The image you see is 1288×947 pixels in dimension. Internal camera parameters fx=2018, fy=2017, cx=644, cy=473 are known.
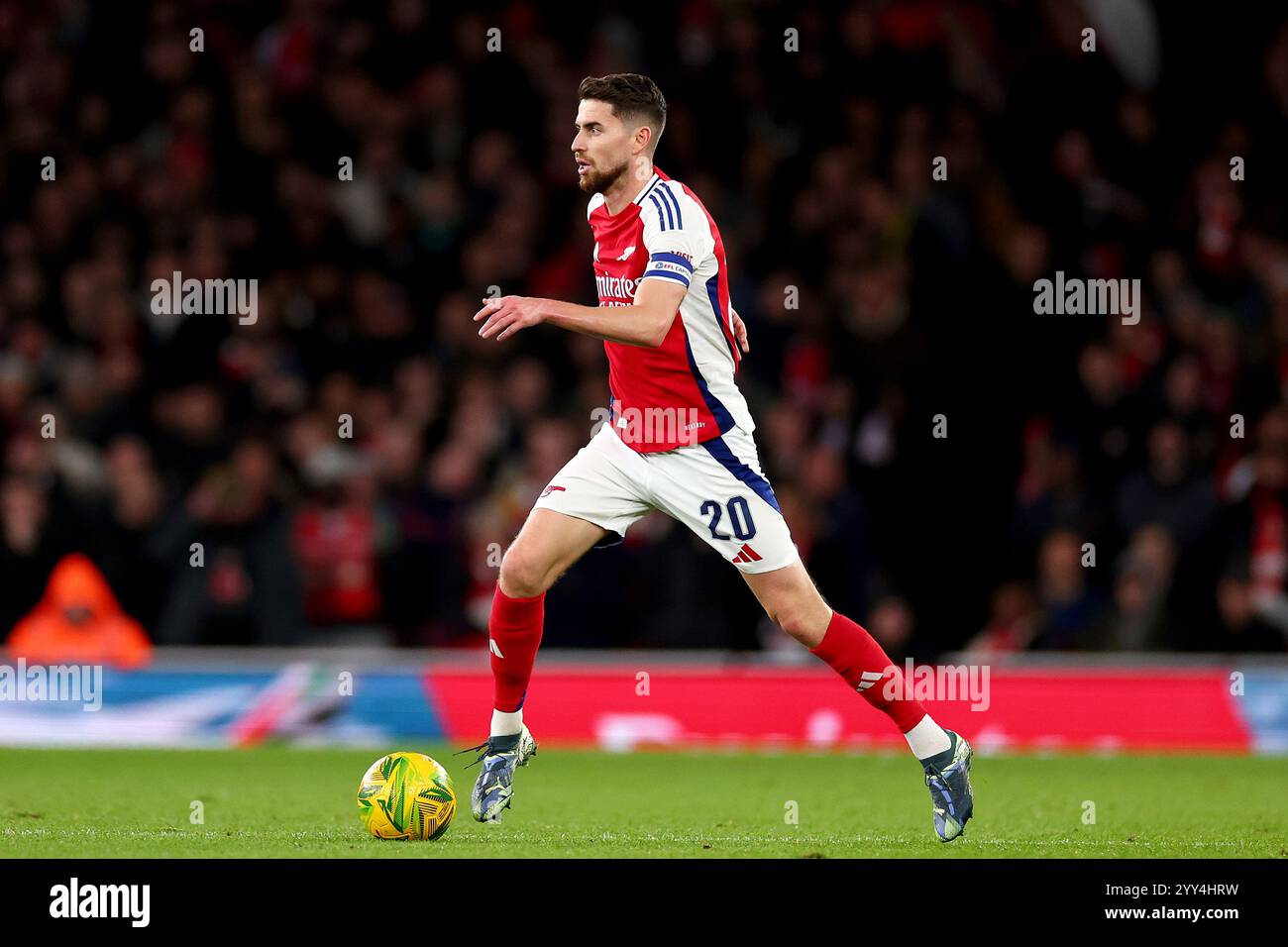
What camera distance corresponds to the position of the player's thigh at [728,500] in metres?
7.06

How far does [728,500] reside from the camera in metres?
7.11

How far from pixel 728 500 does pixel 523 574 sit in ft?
2.56

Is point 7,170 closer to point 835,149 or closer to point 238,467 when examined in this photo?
point 238,467

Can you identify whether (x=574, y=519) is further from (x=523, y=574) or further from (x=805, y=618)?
(x=805, y=618)

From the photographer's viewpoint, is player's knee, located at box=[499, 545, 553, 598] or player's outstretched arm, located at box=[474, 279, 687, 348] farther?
player's knee, located at box=[499, 545, 553, 598]

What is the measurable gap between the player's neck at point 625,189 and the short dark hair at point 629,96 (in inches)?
5.0

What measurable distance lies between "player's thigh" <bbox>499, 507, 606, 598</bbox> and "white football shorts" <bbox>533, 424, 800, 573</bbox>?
0.04 metres

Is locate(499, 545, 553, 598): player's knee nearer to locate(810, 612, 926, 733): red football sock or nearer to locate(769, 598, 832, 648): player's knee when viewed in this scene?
locate(769, 598, 832, 648): player's knee

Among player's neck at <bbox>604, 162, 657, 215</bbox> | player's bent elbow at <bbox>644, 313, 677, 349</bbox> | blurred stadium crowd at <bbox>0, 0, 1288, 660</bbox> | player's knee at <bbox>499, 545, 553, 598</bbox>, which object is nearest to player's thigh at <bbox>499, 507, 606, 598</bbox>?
player's knee at <bbox>499, 545, 553, 598</bbox>

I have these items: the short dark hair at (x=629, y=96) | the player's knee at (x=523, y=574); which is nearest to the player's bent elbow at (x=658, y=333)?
the short dark hair at (x=629, y=96)

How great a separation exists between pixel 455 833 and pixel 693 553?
4.93m

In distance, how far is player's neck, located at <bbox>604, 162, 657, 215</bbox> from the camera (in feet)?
23.6

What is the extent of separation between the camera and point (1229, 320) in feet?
43.7

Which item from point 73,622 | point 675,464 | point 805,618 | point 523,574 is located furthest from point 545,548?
point 73,622
